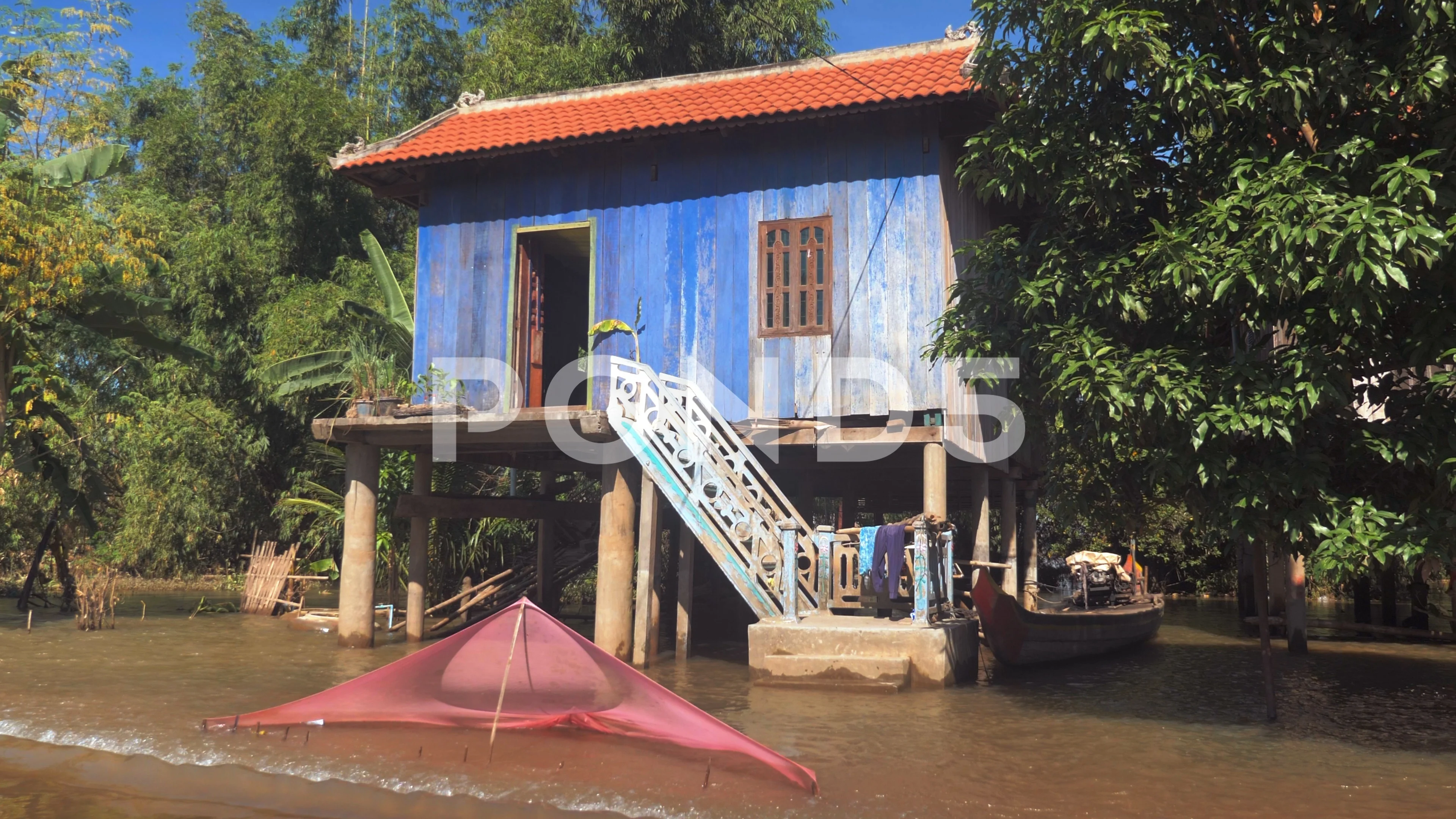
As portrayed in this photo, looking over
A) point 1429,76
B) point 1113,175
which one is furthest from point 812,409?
point 1429,76

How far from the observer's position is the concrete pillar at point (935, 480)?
37.8 feet

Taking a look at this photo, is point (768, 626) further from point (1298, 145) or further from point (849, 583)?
point (1298, 145)

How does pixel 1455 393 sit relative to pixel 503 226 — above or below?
below

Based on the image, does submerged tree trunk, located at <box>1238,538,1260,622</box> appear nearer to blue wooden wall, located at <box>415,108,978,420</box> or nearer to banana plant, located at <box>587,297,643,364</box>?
blue wooden wall, located at <box>415,108,978,420</box>

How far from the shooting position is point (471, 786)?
730 centimetres

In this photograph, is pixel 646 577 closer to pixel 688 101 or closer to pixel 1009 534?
pixel 1009 534

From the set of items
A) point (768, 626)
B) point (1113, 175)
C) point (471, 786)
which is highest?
point (1113, 175)

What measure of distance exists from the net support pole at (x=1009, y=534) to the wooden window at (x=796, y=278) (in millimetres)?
4504

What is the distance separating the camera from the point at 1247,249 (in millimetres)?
7836

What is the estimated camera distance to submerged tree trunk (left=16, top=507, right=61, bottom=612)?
1786cm

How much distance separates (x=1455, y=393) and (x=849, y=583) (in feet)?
18.1

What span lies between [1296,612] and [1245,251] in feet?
31.0

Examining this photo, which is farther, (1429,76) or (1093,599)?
(1093,599)

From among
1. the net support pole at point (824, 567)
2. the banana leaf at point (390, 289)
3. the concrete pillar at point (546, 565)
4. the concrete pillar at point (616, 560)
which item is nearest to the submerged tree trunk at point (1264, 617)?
the net support pole at point (824, 567)
